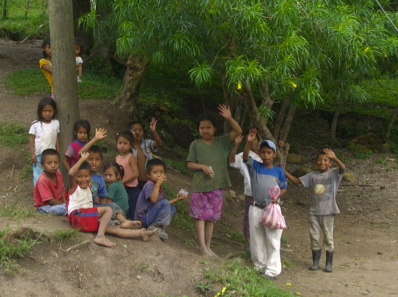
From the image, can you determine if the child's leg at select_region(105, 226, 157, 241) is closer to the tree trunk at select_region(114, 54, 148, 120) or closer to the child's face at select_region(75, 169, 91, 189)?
the child's face at select_region(75, 169, 91, 189)

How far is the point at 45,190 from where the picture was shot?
14.7 feet

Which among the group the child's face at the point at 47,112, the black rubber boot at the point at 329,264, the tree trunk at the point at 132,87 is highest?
the tree trunk at the point at 132,87

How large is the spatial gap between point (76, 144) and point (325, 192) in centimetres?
303

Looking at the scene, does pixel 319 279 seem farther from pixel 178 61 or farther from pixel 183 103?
pixel 183 103

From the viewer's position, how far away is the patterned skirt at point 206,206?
16.1 feet

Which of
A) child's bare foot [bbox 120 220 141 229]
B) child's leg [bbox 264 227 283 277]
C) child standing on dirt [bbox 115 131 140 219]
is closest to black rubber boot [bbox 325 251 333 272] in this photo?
child's leg [bbox 264 227 283 277]

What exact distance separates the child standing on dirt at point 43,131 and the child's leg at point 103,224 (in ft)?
4.56

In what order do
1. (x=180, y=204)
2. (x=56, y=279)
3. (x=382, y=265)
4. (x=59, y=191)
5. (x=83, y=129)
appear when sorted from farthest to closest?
(x=180, y=204) < (x=382, y=265) < (x=83, y=129) < (x=59, y=191) < (x=56, y=279)

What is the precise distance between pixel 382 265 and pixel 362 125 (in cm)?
918

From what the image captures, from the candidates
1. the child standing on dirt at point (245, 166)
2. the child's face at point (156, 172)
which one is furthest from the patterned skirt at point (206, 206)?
the child's face at point (156, 172)

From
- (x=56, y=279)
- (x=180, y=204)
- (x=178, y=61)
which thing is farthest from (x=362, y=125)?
(x=56, y=279)

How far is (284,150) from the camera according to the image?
286 inches

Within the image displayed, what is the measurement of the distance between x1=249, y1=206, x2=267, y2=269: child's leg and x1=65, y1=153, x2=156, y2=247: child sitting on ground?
1137mm

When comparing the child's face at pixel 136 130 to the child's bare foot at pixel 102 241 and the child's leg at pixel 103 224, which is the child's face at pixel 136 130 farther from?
the child's bare foot at pixel 102 241
